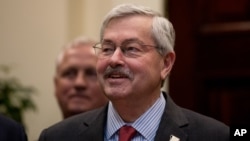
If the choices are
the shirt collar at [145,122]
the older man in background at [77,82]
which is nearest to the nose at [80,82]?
the older man in background at [77,82]

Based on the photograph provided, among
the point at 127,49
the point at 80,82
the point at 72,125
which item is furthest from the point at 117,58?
the point at 80,82

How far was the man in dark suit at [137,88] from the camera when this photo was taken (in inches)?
131

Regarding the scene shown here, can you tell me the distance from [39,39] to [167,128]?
9.63 ft

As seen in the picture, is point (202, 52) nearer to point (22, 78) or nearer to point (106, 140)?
point (22, 78)

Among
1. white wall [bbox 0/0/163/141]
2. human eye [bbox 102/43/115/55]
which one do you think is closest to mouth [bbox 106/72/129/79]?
human eye [bbox 102/43/115/55]

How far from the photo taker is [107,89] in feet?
11.0

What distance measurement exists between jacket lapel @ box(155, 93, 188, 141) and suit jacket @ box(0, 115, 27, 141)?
642 millimetres

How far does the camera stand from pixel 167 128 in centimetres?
336

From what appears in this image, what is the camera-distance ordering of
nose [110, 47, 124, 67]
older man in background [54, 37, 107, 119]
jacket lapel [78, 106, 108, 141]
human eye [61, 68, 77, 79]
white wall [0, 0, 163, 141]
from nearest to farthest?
1. nose [110, 47, 124, 67]
2. jacket lapel [78, 106, 108, 141]
3. older man in background [54, 37, 107, 119]
4. human eye [61, 68, 77, 79]
5. white wall [0, 0, 163, 141]

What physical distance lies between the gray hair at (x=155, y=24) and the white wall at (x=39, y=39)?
2.42 meters

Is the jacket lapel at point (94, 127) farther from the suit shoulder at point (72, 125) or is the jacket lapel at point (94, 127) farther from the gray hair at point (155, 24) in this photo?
the gray hair at point (155, 24)

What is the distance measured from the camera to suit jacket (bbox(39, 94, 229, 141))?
3344mm

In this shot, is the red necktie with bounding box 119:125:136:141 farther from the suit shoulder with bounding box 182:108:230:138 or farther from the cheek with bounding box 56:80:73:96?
the cheek with bounding box 56:80:73:96

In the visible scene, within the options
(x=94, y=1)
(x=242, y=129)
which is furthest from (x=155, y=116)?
(x=94, y=1)
